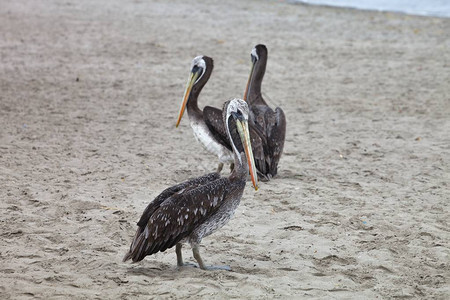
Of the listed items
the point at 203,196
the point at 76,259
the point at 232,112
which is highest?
the point at 232,112

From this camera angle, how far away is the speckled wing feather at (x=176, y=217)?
4922mm

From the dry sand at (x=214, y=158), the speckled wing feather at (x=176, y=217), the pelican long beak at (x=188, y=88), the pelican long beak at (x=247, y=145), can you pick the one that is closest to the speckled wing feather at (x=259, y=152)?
the dry sand at (x=214, y=158)

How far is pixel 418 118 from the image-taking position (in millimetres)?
9789

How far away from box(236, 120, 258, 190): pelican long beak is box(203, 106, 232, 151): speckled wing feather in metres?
1.78

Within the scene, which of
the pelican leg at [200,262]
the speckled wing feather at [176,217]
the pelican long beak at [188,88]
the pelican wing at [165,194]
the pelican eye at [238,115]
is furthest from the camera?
the pelican long beak at [188,88]

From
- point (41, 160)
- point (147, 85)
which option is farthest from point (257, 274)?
point (147, 85)

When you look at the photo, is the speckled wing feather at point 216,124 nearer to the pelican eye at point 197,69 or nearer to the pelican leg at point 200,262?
the pelican eye at point 197,69

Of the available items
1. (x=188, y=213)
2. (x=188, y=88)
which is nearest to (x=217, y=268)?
(x=188, y=213)

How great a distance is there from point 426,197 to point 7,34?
9548 millimetres

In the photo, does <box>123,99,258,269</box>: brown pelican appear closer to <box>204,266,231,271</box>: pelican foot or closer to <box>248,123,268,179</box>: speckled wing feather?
<box>204,266,231,271</box>: pelican foot

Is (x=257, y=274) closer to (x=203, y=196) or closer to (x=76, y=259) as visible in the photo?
(x=203, y=196)

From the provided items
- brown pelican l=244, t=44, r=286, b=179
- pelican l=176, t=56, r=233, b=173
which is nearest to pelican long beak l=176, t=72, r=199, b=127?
pelican l=176, t=56, r=233, b=173

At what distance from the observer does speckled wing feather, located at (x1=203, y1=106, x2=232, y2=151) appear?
7402 millimetres

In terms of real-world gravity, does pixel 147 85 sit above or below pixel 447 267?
above
